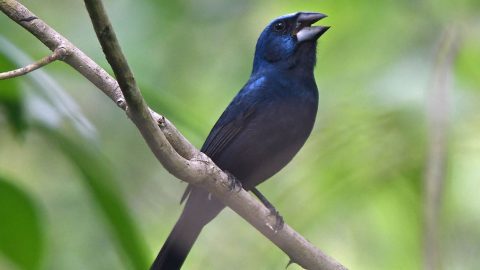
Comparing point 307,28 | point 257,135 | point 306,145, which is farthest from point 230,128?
point 306,145

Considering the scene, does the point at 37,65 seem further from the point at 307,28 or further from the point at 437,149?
the point at 307,28

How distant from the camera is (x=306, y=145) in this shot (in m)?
4.90

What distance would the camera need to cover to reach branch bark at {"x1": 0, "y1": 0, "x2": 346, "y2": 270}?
84.5 inches

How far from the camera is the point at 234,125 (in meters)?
3.89

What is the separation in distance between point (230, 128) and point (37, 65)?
1.71 m

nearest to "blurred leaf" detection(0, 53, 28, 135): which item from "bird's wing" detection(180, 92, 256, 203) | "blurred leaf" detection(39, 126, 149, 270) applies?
"blurred leaf" detection(39, 126, 149, 270)

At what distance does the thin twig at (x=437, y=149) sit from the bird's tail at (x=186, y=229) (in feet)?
3.57

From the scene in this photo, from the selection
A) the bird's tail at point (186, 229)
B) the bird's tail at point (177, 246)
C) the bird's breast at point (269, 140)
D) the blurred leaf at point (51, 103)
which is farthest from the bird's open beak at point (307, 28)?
the blurred leaf at point (51, 103)

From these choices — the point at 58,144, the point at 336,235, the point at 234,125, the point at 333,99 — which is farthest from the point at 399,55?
the point at 58,144

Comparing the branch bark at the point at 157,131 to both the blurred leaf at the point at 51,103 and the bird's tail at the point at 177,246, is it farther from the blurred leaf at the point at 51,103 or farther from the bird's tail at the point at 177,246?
the bird's tail at the point at 177,246

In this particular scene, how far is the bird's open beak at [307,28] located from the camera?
407 cm

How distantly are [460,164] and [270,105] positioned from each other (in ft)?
4.13

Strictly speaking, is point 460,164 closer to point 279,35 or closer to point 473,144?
point 473,144

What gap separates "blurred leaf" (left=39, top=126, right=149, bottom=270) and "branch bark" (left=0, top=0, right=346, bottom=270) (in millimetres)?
213
